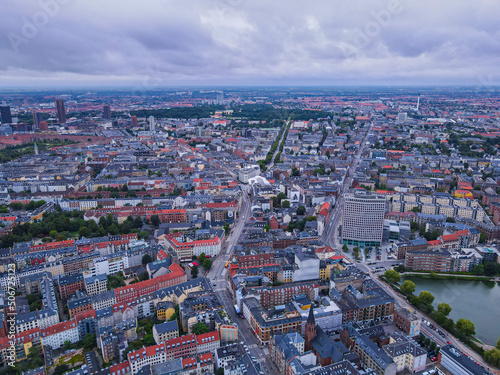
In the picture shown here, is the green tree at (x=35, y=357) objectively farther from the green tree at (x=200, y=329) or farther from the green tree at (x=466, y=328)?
the green tree at (x=466, y=328)

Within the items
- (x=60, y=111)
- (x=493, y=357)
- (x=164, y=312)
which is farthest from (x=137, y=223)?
(x=60, y=111)

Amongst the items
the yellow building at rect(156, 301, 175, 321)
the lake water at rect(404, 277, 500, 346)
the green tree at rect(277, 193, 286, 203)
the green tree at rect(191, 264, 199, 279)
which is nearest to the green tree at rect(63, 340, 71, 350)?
the yellow building at rect(156, 301, 175, 321)

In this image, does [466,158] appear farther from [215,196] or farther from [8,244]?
[8,244]

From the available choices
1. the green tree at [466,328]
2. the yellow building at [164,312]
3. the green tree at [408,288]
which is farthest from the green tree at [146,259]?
the green tree at [466,328]

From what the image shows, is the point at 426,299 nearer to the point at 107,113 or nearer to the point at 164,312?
the point at 164,312

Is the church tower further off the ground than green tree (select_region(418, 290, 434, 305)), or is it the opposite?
the church tower

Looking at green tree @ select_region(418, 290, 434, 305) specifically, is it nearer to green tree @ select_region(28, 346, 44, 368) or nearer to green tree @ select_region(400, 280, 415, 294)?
green tree @ select_region(400, 280, 415, 294)
